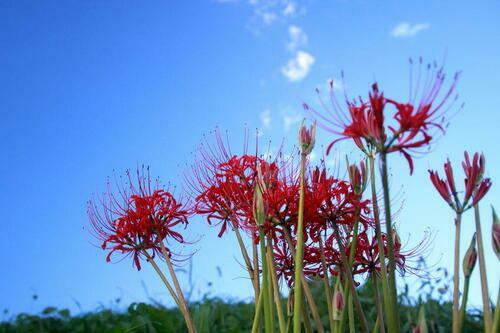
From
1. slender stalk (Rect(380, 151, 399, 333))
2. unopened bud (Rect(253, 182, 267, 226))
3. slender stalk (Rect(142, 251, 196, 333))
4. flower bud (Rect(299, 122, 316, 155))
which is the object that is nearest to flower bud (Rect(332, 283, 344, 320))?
slender stalk (Rect(380, 151, 399, 333))

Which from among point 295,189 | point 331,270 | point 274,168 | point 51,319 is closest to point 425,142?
point 295,189

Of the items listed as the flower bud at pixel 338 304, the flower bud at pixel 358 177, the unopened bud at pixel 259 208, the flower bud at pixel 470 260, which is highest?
the flower bud at pixel 358 177

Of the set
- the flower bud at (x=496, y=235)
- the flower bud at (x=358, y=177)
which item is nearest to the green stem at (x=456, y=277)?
the flower bud at (x=496, y=235)

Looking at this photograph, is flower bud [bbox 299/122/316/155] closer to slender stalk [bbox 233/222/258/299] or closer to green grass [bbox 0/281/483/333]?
slender stalk [bbox 233/222/258/299]

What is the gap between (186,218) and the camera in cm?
278

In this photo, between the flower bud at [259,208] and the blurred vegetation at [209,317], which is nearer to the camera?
the flower bud at [259,208]

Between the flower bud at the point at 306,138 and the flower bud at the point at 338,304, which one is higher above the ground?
the flower bud at the point at 306,138

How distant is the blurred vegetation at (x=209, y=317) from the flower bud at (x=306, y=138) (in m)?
1.92

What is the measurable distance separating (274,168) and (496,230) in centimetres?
96

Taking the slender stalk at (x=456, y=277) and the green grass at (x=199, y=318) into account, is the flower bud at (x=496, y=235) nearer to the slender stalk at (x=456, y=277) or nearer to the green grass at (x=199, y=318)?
the slender stalk at (x=456, y=277)

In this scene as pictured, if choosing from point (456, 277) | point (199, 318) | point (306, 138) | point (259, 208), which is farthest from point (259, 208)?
point (199, 318)

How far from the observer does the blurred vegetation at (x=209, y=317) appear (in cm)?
410

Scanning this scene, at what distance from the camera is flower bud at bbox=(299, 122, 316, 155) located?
212cm

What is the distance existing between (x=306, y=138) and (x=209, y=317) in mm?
3437
